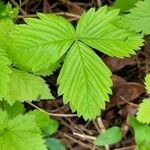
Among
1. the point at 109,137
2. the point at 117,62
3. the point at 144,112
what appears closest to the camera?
the point at 144,112

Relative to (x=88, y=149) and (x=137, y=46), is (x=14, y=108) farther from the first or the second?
(x=137, y=46)

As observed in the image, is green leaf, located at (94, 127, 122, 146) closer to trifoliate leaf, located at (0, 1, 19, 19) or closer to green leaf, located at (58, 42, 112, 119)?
green leaf, located at (58, 42, 112, 119)

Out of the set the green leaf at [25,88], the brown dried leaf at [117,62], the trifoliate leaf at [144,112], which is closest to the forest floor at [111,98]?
the brown dried leaf at [117,62]

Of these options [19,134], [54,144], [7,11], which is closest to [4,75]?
[19,134]

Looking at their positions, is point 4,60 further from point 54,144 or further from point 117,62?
point 117,62

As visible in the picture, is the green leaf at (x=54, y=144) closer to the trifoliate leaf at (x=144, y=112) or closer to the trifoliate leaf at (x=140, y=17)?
the trifoliate leaf at (x=144, y=112)
